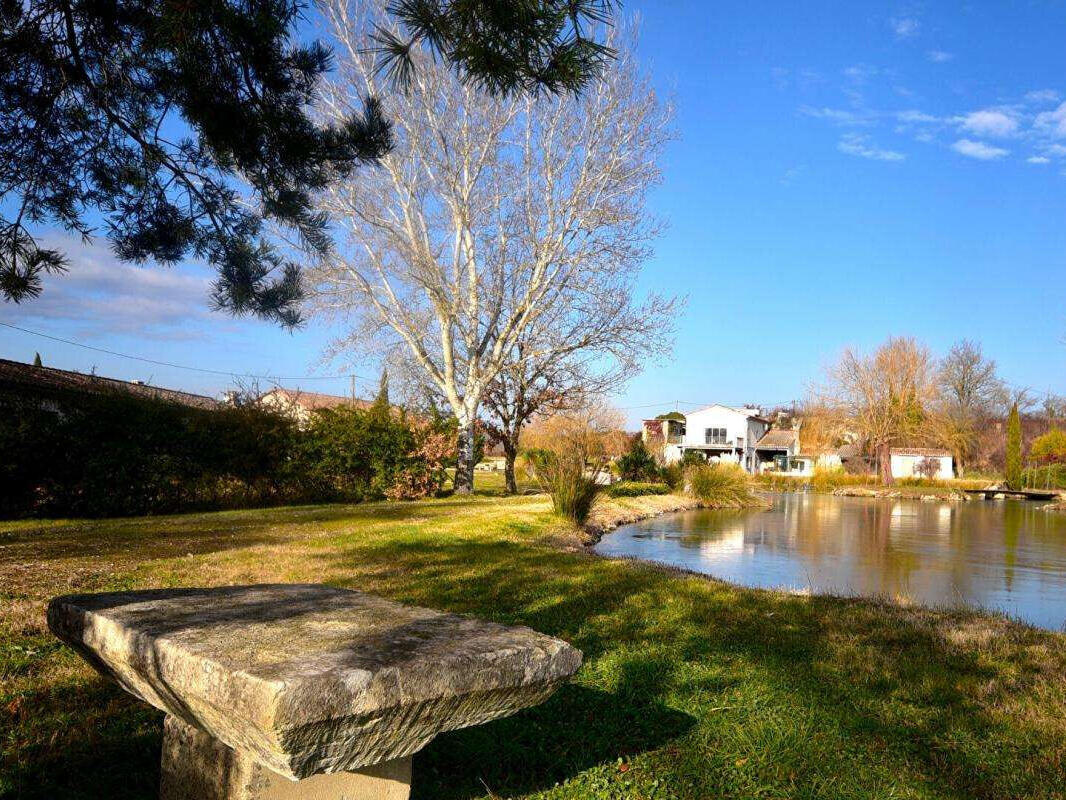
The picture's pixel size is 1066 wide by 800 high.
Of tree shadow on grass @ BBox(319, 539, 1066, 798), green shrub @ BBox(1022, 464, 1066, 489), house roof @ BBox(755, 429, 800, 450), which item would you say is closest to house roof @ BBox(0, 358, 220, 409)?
tree shadow on grass @ BBox(319, 539, 1066, 798)

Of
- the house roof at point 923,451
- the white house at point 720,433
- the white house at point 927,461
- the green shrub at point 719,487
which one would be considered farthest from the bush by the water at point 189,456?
the white house at point 720,433

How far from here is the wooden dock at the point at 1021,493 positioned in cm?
3116

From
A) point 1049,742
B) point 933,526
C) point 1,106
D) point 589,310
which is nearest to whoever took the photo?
point 1049,742

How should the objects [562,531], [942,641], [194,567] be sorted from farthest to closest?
[562,531] < [194,567] < [942,641]

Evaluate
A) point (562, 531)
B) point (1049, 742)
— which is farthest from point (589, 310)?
point (1049, 742)

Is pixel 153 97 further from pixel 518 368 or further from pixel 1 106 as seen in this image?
pixel 518 368

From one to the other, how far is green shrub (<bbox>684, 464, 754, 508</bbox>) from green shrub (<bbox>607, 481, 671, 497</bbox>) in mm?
883

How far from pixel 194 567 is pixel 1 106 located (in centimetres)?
369

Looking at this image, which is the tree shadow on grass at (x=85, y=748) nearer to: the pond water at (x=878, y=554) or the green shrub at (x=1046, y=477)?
the pond water at (x=878, y=554)

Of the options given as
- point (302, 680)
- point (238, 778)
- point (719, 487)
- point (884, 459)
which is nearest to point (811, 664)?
point (238, 778)

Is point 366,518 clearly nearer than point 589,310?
Yes

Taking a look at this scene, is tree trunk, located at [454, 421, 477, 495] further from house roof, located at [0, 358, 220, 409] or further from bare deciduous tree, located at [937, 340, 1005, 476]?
bare deciduous tree, located at [937, 340, 1005, 476]

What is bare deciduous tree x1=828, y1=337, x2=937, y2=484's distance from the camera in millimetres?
40844

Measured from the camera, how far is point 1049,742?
108 inches
